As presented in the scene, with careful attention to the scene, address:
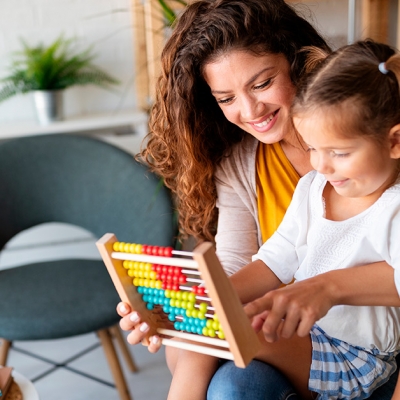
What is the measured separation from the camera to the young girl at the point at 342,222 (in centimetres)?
104

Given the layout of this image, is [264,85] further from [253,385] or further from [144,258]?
[253,385]

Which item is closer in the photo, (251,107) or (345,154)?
(345,154)

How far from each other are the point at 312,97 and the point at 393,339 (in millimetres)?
490

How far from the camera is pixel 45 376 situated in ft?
7.97

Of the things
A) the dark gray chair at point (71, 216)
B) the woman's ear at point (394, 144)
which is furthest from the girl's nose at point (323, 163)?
the dark gray chair at point (71, 216)

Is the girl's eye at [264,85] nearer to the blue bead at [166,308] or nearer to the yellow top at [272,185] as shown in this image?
the yellow top at [272,185]

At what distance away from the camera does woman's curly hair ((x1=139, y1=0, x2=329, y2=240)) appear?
4.49ft

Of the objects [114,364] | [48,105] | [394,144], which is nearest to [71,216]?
[114,364]

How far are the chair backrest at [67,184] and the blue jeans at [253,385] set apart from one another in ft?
3.28

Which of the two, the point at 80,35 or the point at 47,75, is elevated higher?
the point at 80,35

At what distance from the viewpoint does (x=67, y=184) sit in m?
2.27

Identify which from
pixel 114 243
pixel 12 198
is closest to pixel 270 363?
pixel 114 243

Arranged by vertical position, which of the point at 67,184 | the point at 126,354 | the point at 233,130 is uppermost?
the point at 233,130

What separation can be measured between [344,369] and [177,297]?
356 mm
